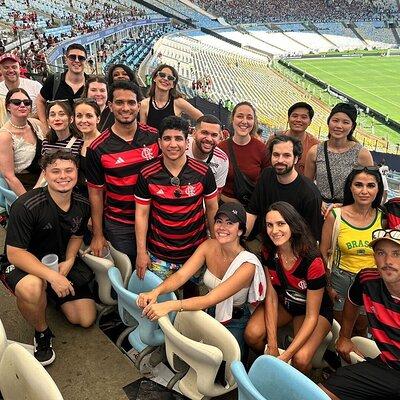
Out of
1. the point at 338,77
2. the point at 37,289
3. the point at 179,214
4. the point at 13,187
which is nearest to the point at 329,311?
the point at 179,214

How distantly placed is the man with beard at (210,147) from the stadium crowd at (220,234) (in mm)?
12

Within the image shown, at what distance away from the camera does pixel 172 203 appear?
3.25 meters

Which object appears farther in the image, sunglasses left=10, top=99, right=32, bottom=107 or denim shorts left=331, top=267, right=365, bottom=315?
sunglasses left=10, top=99, right=32, bottom=107

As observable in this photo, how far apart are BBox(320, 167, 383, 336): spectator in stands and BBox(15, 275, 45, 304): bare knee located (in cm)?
200

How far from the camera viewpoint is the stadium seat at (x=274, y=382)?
2021 millimetres

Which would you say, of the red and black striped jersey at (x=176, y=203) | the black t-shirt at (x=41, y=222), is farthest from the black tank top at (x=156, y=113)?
the black t-shirt at (x=41, y=222)

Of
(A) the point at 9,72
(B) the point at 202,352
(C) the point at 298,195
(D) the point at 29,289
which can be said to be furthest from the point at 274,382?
(A) the point at 9,72

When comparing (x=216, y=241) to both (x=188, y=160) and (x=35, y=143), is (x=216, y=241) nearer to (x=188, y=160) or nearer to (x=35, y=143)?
(x=188, y=160)

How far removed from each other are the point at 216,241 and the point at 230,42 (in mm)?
49034

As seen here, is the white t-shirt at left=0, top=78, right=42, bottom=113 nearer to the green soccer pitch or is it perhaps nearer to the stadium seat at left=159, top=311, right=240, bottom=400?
the stadium seat at left=159, top=311, right=240, bottom=400

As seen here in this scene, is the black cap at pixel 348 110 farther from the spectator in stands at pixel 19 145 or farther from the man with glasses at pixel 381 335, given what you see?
the spectator in stands at pixel 19 145

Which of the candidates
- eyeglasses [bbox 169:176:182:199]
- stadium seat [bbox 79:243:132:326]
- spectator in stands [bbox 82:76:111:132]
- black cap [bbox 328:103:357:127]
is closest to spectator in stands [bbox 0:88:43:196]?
spectator in stands [bbox 82:76:111:132]

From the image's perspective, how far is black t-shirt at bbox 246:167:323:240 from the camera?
331cm

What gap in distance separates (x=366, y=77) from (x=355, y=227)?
127 feet
